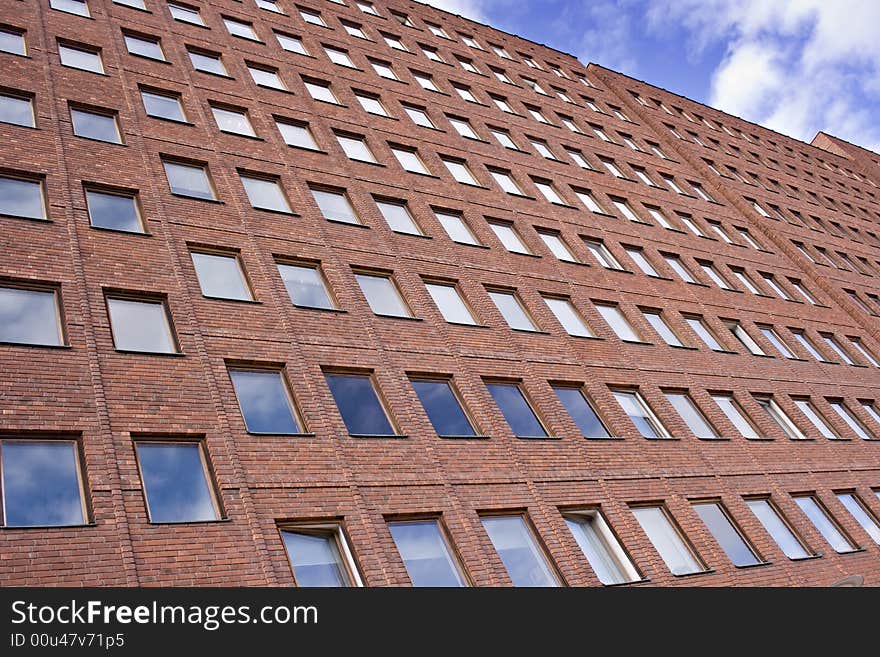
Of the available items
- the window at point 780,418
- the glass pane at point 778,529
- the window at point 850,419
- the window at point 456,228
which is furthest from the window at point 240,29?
the window at point 850,419

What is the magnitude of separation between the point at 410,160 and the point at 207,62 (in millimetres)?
7710

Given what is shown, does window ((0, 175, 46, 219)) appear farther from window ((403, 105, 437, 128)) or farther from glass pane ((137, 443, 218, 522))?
window ((403, 105, 437, 128))

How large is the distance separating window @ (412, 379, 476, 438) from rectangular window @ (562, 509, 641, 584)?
2973 millimetres

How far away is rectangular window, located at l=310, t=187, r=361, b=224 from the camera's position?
2169cm

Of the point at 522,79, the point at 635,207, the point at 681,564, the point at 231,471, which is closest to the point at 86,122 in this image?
the point at 231,471

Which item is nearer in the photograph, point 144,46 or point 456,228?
point 456,228

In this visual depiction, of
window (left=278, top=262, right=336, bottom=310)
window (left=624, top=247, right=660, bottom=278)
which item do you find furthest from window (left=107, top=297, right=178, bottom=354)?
window (left=624, top=247, right=660, bottom=278)

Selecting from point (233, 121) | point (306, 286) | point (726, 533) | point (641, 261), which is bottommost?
point (726, 533)

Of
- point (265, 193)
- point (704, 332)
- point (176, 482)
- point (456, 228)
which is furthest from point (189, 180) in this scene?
point (704, 332)

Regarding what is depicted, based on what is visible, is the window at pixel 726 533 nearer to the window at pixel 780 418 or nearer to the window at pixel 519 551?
the window at pixel 519 551

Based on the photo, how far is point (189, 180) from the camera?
65.9 feet

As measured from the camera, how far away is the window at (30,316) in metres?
13.7

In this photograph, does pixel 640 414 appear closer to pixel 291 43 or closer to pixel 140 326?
pixel 140 326

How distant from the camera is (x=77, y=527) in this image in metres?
11.2
